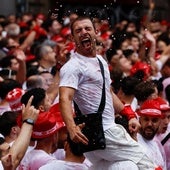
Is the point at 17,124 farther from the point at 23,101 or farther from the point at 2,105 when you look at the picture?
the point at 2,105

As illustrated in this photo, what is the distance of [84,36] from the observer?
711 centimetres

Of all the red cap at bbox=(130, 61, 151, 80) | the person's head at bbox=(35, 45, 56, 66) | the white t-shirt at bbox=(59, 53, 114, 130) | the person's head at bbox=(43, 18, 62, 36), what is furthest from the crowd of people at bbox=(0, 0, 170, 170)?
the person's head at bbox=(43, 18, 62, 36)

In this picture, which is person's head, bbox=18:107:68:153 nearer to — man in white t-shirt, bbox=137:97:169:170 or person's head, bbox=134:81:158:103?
man in white t-shirt, bbox=137:97:169:170

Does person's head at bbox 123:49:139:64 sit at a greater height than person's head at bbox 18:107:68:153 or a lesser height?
lesser

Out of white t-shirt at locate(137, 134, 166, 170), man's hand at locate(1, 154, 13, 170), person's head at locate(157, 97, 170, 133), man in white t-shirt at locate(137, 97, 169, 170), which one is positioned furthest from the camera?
person's head at locate(157, 97, 170, 133)

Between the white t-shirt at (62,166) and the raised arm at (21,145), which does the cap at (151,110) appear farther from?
the raised arm at (21,145)

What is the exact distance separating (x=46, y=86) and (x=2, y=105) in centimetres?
115

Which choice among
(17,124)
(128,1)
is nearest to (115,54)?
(17,124)

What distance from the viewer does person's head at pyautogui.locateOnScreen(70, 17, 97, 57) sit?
23.3 feet

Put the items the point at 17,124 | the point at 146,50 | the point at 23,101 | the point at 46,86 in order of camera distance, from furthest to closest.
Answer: the point at 146,50
the point at 46,86
the point at 23,101
the point at 17,124

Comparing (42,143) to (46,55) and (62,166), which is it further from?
(46,55)

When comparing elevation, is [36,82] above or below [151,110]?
below

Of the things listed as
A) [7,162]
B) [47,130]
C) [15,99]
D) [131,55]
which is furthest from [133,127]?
[131,55]

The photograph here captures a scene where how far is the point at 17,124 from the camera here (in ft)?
25.6
